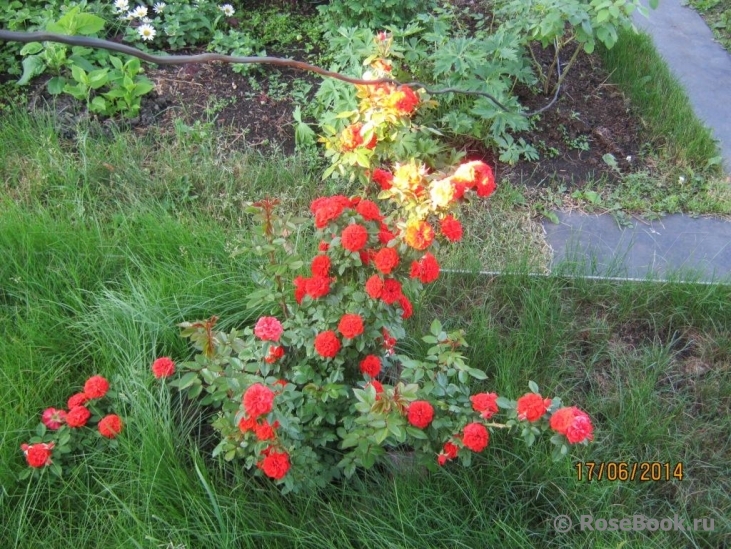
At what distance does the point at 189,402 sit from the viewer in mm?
2035

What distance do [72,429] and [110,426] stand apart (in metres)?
0.13

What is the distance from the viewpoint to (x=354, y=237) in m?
1.47

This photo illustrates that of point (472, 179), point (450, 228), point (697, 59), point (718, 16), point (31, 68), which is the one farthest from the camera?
point (718, 16)

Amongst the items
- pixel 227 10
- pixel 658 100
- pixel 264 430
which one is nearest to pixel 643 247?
pixel 658 100

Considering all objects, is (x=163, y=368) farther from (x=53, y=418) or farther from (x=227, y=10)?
(x=227, y=10)

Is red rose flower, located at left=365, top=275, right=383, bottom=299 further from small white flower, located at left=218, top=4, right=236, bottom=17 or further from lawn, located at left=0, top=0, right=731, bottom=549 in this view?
small white flower, located at left=218, top=4, right=236, bottom=17

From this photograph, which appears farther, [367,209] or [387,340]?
[387,340]

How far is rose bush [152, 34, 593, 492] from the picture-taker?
147 cm

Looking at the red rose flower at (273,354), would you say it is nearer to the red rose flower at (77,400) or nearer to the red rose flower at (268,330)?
the red rose flower at (268,330)

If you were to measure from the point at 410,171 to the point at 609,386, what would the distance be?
1219mm

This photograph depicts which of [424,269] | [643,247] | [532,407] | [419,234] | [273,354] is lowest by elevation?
[643,247]

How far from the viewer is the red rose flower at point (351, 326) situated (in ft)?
5.05

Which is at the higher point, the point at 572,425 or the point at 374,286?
the point at 374,286

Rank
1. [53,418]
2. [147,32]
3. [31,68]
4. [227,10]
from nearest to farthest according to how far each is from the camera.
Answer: [53,418] → [31,68] → [147,32] → [227,10]
